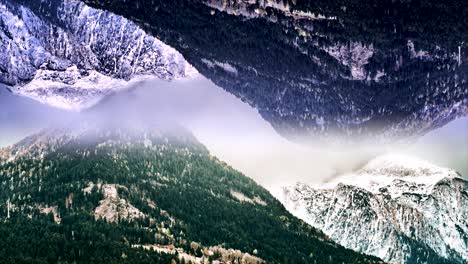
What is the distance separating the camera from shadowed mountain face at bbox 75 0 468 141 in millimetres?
136125

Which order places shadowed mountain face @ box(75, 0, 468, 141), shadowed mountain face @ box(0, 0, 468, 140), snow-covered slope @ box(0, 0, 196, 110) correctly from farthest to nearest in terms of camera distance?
snow-covered slope @ box(0, 0, 196, 110) < shadowed mountain face @ box(0, 0, 468, 140) < shadowed mountain face @ box(75, 0, 468, 141)

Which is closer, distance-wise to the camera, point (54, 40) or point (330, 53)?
point (330, 53)

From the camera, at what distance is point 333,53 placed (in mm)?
147625

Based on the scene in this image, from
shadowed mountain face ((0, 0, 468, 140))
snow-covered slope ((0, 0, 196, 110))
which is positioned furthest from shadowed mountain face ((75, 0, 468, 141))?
snow-covered slope ((0, 0, 196, 110))

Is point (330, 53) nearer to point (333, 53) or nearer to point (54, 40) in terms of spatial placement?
point (333, 53)

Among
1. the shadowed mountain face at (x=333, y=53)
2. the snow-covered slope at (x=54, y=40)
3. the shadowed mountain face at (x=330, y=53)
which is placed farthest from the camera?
the snow-covered slope at (x=54, y=40)

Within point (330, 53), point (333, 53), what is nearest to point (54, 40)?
point (330, 53)

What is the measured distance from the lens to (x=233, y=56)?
156 m

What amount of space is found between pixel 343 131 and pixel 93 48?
6027cm

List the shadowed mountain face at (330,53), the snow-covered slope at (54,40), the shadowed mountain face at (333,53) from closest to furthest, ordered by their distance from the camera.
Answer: the shadowed mountain face at (333,53)
the shadowed mountain face at (330,53)
the snow-covered slope at (54,40)

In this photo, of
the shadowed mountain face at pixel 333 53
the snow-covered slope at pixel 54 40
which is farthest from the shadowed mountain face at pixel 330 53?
the snow-covered slope at pixel 54 40

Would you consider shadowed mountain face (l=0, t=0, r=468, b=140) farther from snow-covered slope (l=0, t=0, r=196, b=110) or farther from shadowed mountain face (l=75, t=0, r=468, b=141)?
snow-covered slope (l=0, t=0, r=196, b=110)

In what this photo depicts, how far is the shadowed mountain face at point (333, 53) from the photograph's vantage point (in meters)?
136

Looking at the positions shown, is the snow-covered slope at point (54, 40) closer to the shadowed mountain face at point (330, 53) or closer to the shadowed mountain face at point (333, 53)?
the shadowed mountain face at point (330, 53)
